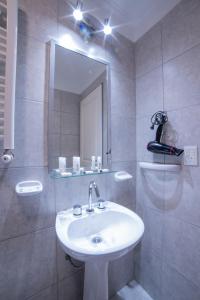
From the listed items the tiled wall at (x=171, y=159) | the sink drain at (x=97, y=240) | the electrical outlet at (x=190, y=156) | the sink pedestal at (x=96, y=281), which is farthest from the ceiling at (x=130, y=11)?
the sink pedestal at (x=96, y=281)

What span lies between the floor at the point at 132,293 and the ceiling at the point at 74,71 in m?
1.70

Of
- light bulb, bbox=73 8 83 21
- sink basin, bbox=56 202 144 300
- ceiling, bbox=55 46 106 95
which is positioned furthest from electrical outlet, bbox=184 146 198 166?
light bulb, bbox=73 8 83 21

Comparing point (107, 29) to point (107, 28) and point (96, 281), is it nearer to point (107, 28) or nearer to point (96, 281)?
point (107, 28)

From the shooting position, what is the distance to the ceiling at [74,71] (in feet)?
3.37

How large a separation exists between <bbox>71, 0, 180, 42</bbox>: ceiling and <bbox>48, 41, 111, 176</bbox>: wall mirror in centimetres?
39

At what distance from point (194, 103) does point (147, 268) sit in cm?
138

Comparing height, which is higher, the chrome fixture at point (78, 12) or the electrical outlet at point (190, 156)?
the chrome fixture at point (78, 12)

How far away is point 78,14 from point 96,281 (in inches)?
66.4

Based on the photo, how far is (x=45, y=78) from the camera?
97cm

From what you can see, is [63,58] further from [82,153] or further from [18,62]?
[82,153]

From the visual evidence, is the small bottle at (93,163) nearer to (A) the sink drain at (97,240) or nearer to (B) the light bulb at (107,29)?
(A) the sink drain at (97,240)

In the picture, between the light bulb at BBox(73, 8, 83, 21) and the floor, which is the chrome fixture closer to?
the light bulb at BBox(73, 8, 83, 21)

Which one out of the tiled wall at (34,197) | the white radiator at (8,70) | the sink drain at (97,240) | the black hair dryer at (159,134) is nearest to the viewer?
the white radiator at (8,70)

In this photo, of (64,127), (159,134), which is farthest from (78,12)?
(159,134)
